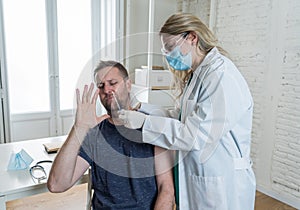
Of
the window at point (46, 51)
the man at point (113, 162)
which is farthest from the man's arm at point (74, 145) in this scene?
the window at point (46, 51)

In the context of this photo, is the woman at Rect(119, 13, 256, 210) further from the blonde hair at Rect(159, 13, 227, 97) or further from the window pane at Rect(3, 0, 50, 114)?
the window pane at Rect(3, 0, 50, 114)

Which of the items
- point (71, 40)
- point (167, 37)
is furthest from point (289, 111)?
point (71, 40)

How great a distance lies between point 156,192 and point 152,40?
713 millimetres

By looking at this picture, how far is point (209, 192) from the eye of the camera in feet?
3.58

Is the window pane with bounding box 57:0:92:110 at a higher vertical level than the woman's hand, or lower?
higher

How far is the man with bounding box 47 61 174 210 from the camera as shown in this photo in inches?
41.6

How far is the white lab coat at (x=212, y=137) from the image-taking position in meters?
1.03

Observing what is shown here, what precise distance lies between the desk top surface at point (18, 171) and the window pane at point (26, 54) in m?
1.72

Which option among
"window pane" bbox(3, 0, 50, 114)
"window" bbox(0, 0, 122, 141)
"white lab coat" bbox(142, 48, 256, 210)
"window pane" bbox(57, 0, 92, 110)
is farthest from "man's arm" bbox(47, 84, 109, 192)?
"window pane" bbox(3, 0, 50, 114)

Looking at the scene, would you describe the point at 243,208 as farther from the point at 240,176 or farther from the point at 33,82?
the point at 33,82

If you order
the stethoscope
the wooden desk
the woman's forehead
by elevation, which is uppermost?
the woman's forehead

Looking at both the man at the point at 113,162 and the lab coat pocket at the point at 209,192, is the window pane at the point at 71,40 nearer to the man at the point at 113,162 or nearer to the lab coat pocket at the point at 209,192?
the man at the point at 113,162

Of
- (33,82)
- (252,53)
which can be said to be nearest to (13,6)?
(33,82)

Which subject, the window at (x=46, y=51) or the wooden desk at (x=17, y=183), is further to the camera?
the window at (x=46, y=51)
